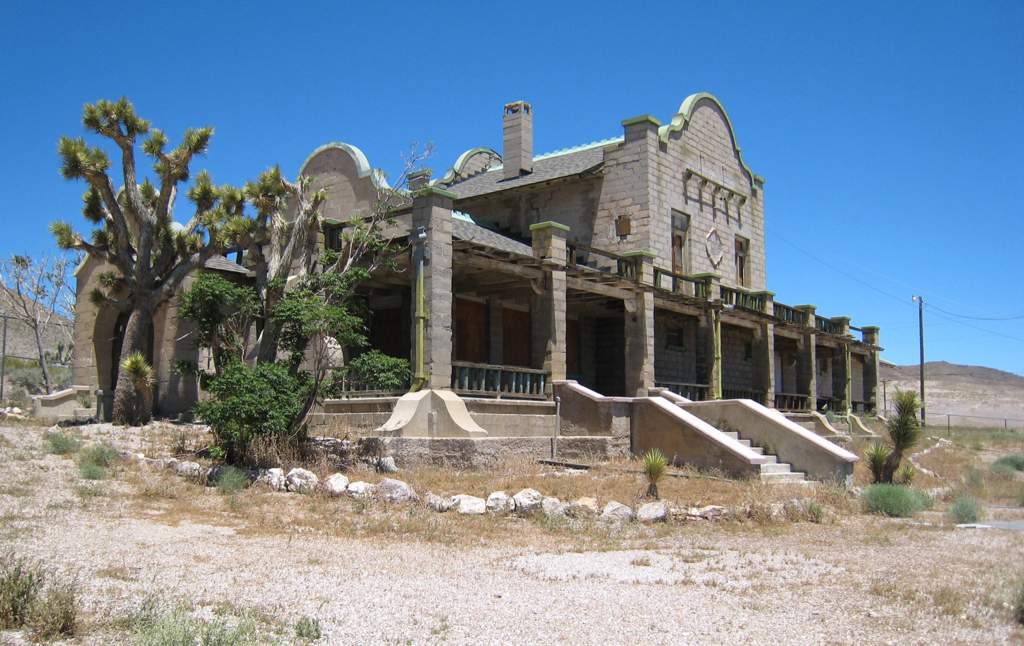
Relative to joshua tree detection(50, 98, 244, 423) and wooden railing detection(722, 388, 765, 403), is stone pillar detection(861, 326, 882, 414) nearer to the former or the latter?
wooden railing detection(722, 388, 765, 403)

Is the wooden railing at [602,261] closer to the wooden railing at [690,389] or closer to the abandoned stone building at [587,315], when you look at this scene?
the abandoned stone building at [587,315]

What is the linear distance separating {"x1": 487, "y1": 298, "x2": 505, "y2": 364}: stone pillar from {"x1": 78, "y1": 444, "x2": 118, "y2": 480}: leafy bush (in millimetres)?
10815

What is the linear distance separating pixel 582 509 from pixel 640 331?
1181 centimetres

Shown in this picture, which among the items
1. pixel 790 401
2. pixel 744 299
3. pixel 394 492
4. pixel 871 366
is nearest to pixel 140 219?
pixel 394 492

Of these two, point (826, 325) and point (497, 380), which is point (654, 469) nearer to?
point (497, 380)

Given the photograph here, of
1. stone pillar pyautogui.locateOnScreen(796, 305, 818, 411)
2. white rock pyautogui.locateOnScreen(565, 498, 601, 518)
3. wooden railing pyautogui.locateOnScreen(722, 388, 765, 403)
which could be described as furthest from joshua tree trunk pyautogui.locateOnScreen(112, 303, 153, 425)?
stone pillar pyautogui.locateOnScreen(796, 305, 818, 411)

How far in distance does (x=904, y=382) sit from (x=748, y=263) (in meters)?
74.2

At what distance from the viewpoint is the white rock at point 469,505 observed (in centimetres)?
1184

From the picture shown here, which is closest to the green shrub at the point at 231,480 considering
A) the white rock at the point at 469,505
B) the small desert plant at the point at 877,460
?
the white rock at the point at 469,505

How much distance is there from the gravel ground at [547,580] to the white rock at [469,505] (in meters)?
0.69

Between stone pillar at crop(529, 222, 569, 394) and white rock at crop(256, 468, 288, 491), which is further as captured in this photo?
stone pillar at crop(529, 222, 569, 394)

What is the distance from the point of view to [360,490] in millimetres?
12617

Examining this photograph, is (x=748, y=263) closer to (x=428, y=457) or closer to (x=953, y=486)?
(x=953, y=486)

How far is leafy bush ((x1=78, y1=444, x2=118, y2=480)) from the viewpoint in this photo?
1307cm
